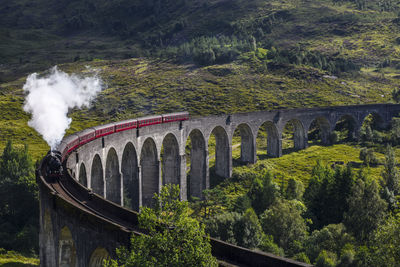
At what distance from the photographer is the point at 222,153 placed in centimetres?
7162

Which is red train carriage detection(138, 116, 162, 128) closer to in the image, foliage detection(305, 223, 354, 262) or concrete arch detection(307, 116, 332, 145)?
foliage detection(305, 223, 354, 262)

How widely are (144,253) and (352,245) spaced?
31482 millimetres

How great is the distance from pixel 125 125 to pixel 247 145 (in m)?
30.9

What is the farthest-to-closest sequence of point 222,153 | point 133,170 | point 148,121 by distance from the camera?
point 222,153 < point 148,121 < point 133,170

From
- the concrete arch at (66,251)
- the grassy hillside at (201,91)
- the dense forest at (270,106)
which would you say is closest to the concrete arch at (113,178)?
the dense forest at (270,106)

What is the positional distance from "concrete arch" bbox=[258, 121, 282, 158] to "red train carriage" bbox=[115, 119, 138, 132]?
1409 inches

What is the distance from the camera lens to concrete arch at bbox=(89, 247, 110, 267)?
25.9m

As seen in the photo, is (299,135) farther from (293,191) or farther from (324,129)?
(293,191)

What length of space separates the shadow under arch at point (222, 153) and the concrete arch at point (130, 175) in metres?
20.2

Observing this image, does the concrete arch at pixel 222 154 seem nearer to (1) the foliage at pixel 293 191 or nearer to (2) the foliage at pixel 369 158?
(1) the foliage at pixel 293 191

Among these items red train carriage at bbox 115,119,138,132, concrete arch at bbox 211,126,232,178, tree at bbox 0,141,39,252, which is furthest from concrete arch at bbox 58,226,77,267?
concrete arch at bbox 211,126,232,178

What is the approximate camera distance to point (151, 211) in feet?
66.8

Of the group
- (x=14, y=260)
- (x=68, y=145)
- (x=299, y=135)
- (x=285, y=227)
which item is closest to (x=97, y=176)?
(x=68, y=145)

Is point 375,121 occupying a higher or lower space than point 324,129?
higher
